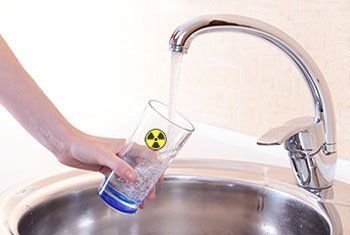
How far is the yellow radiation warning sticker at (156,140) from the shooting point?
2.58 ft

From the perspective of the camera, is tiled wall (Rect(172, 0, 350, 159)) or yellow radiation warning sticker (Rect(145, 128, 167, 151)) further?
tiled wall (Rect(172, 0, 350, 159))

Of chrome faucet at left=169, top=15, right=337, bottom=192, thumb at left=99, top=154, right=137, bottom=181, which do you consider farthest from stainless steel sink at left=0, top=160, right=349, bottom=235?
thumb at left=99, top=154, right=137, bottom=181

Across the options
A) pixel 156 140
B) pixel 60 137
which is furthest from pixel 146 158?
pixel 60 137

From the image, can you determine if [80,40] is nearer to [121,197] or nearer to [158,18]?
[158,18]

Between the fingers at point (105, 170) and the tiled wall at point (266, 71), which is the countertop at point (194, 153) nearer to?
the tiled wall at point (266, 71)

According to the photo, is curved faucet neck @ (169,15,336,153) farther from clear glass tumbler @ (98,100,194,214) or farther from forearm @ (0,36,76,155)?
forearm @ (0,36,76,155)

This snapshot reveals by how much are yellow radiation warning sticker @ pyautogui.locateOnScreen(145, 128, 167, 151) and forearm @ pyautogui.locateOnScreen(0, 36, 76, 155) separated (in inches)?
5.3

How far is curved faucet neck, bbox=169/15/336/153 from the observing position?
768 millimetres

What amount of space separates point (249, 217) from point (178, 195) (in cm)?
13

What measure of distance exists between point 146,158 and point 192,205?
0.80ft

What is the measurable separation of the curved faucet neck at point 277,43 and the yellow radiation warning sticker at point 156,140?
0.37 ft

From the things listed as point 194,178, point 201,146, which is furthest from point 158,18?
point 194,178

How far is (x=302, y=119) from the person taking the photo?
0.87 m

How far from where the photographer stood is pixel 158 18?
1.45 meters
